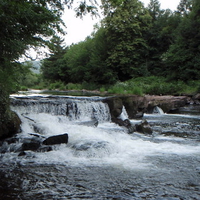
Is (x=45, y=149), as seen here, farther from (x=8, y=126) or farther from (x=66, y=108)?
(x=66, y=108)

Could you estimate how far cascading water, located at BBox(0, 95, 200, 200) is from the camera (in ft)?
14.0

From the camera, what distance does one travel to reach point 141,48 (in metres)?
34.6

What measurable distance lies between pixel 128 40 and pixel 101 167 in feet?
95.8

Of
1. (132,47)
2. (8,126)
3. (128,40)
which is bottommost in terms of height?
(8,126)

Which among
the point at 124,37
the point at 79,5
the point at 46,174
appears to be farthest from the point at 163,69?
the point at 46,174

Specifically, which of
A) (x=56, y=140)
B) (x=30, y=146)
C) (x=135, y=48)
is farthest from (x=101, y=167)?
(x=135, y=48)

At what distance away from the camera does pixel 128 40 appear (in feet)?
108

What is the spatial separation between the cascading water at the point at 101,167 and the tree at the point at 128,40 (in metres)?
24.0

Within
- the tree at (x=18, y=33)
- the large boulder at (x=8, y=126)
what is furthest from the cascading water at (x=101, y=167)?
the tree at (x=18, y=33)

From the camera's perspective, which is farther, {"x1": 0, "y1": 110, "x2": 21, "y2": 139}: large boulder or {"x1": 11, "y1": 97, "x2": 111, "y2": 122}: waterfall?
{"x1": 11, "y1": 97, "x2": 111, "y2": 122}: waterfall

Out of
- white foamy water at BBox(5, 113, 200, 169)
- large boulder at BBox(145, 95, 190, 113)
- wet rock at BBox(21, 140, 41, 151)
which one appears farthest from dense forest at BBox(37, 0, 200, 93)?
wet rock at BBox(21, 140, 41, 151)

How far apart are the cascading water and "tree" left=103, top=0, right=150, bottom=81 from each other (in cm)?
2396

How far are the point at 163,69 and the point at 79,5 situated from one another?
2811cm

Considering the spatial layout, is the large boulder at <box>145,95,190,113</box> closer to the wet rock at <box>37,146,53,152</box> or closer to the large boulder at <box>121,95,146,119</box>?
the large boulder at <box>121,95,146,119</box>
